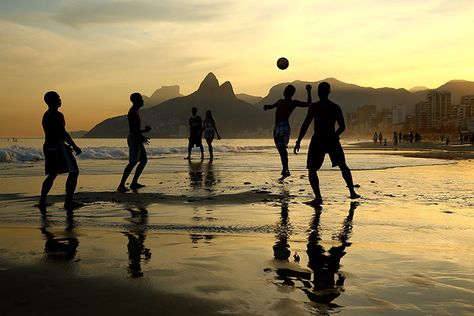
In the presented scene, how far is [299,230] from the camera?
5.43m

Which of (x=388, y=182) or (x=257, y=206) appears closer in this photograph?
(x=257, y=206)

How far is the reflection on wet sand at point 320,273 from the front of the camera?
3086 millimetres

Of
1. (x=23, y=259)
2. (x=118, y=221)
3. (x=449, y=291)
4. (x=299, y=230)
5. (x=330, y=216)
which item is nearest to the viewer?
(x=449, y=291)

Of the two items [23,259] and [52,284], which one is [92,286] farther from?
[23,259]

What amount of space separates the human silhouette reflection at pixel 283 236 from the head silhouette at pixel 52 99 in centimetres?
405

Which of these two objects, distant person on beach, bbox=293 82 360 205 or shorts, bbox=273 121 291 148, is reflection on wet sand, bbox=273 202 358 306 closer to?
distant person on beach, bbox=293 82 360 205

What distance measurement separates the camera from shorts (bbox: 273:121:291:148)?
39.3ft

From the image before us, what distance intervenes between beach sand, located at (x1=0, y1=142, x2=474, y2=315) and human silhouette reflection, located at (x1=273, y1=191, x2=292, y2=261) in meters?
0.02

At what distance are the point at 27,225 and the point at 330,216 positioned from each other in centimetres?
397

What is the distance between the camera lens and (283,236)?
505 cm

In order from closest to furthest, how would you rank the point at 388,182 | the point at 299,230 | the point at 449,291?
the point at 449,291
the point at 299,230
the point at 388,182

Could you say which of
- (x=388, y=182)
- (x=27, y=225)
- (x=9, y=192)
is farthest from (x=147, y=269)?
(x=388, y=182)

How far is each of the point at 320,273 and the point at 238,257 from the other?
0.80 meters

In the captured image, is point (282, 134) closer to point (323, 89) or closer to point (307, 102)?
point (307, 102)
